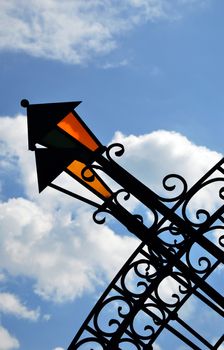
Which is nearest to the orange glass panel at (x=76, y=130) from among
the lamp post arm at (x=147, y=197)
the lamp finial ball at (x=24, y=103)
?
the lamp post arm at (x=147, y=197)

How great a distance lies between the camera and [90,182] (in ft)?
18.9

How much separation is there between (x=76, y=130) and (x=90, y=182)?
2.00ft

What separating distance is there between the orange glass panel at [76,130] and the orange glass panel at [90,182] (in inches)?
9.2

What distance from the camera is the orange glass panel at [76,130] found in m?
5.84

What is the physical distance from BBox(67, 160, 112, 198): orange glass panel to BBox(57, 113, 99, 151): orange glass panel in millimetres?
233

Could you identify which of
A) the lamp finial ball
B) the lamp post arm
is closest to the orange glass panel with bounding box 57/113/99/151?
the lamp post arm

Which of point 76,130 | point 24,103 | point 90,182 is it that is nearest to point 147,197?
point 90,182

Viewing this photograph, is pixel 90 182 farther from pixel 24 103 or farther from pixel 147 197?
pixel 24 103

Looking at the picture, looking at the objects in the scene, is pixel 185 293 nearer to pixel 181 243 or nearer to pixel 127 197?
pixel 181 243

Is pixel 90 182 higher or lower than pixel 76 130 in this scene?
lower

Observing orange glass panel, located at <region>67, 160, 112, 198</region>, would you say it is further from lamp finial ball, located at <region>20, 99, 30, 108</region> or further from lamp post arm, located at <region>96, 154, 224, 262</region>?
lamp finial ball, located at <region>20, 99, 30, 108</region>

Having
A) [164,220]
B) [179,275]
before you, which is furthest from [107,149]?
[179,275]

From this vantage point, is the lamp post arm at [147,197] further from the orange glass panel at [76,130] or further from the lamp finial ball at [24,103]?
the lamp finial ball at [24,103]

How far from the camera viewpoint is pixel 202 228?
5.45 meters
